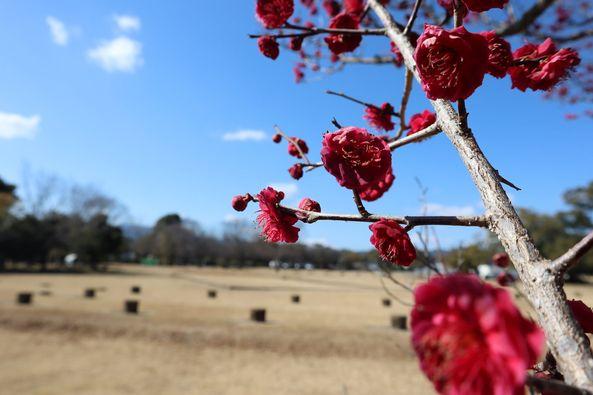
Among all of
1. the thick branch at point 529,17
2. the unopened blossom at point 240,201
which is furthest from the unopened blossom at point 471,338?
the thick branch at point 529,17

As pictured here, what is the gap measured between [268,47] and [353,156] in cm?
107

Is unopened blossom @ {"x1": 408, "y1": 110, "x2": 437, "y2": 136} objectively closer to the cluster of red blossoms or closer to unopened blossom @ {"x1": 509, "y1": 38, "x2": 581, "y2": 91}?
unopened blossom @ {"x1": 509, "y1": 38, "x2": 581, "y2": 91}

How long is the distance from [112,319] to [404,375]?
970 centimetres

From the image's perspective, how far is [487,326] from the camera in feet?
1.63

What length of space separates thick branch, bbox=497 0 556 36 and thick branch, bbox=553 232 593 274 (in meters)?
3.43

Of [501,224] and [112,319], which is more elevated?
[501,224]

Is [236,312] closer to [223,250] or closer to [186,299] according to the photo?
[186,299]

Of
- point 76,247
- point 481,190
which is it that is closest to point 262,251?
point 76,247

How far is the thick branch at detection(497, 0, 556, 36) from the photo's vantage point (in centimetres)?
336

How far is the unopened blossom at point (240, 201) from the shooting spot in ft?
4.11

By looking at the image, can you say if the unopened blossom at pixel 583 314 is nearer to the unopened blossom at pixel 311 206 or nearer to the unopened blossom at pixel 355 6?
the unopened blossom at pixel 311 206

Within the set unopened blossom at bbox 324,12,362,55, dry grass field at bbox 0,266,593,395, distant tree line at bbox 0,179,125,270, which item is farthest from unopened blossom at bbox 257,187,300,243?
distant tree line at bbox 0,179,125,270

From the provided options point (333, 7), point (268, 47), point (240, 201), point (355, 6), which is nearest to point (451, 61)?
point (240, 201)

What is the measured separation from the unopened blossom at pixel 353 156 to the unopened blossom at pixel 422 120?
1.59 feet
